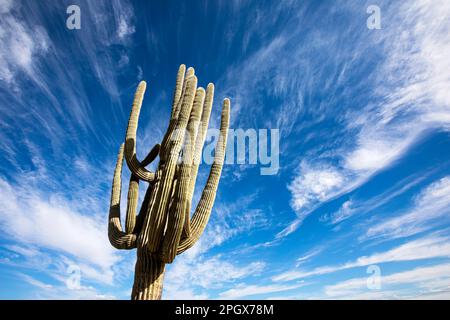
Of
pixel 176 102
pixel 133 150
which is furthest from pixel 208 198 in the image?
pixel 176 102

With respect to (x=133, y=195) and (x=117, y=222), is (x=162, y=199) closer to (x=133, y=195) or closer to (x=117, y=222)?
(x=133, y=195)

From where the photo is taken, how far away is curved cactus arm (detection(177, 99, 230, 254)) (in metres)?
4.63

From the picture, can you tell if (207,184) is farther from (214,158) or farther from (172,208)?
(172,208)

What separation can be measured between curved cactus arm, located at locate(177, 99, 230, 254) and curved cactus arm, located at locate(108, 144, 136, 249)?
3.14 feet

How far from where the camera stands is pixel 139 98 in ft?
19.9

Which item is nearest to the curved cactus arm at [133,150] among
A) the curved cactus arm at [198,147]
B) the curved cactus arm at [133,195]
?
the curved cactus arm at [133,195]

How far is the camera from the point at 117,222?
520cm

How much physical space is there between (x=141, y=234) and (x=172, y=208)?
878 mm

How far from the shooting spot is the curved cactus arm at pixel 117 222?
4.72 metres

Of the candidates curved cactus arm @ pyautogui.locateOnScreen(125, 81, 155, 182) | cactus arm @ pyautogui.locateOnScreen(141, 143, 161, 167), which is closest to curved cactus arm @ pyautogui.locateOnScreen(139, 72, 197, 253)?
curved cactus arm @ pyautogui.locateOnScreen(125, 81, 155, 182)

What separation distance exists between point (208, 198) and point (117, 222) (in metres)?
1.85

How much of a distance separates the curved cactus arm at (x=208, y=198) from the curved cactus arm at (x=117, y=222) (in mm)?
957

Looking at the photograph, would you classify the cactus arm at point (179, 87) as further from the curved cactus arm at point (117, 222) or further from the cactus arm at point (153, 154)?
the curved cactus arm at point (117, 222)
